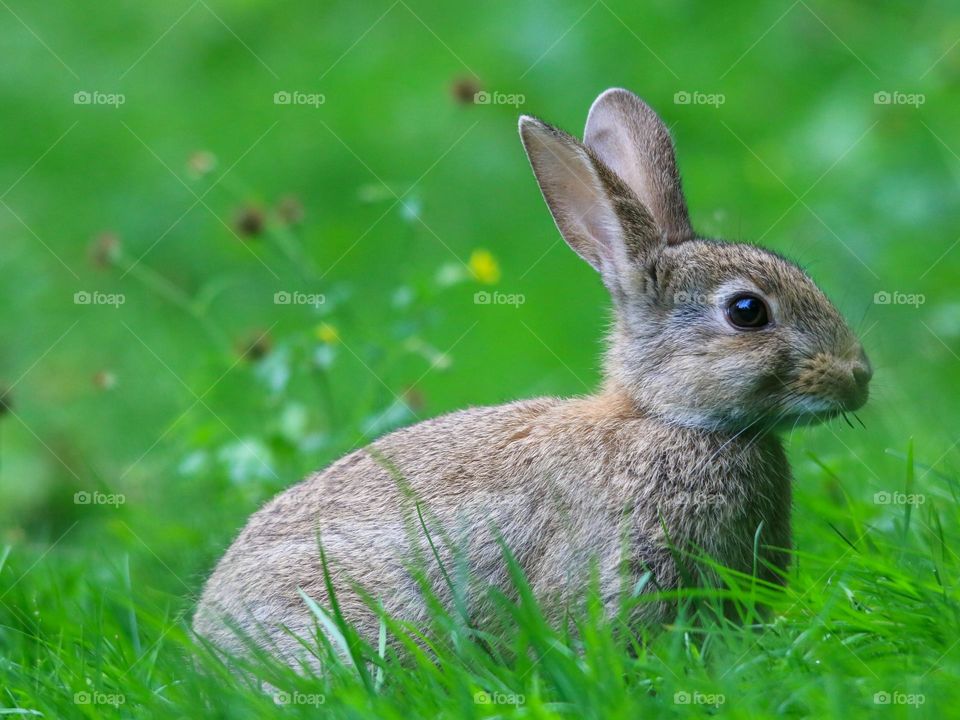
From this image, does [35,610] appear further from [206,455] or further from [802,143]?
[802,143]

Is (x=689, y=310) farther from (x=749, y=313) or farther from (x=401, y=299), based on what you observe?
(x=401, y=299)

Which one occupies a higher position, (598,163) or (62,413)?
(598,163)

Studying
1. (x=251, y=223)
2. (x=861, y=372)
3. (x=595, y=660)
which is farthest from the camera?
(x=251, y=223)

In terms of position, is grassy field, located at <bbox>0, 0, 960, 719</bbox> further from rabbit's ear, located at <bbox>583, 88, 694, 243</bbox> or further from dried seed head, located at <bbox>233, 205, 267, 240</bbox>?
rabbit's ear, located at <bbox>583, 88, 694, 243</bbox>

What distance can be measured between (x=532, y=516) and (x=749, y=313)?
3.57 ft

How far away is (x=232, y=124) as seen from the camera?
11102mm

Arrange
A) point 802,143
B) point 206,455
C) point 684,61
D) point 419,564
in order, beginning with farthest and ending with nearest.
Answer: point 684,61
point 802,143
point 206,455
point 419,564

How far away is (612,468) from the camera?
5.04 meters

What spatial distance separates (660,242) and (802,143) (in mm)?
4661

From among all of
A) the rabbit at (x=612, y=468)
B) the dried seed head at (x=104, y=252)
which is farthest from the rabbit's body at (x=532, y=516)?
the dried seed head at (x=104, y=252)

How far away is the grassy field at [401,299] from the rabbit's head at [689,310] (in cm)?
50

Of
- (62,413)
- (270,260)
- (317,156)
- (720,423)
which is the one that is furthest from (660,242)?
(317,156)

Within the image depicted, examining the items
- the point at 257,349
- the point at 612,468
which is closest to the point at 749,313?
the point at 612,468

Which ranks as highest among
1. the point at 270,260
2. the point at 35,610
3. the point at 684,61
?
the point at 684,61
